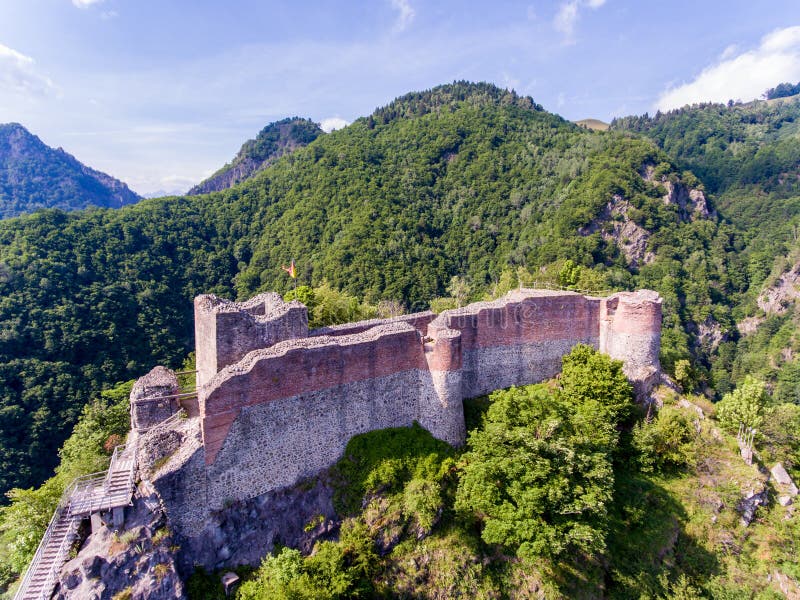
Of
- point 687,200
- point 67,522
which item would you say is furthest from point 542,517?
point 687,200

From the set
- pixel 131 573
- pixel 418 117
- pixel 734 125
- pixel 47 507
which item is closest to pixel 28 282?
pixel 47 507

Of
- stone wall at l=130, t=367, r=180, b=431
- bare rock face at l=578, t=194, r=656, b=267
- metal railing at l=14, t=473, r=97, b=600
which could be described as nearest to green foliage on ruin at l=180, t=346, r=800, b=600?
metal railing at l=14, t=473, r=97, b=600

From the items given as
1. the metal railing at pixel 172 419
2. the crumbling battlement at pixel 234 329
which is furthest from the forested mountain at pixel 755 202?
the metal railing at pixel 172 419

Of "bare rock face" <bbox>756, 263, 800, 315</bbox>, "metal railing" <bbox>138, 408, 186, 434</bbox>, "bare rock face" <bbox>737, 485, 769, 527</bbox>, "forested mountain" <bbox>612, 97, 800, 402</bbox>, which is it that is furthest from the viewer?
"bare rock face" <bbox>756, 263, 800, 315</bbox>

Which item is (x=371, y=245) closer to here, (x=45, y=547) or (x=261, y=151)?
(x=45, y=547)

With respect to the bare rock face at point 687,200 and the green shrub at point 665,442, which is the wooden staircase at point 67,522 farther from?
the bare rock face at point 687,200

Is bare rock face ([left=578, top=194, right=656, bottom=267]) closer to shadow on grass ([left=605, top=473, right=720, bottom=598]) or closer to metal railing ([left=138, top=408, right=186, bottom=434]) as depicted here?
shadow on grass ([left=605, top=473, right=720, bottom=598])

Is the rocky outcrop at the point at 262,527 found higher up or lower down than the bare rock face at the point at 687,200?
lower down
